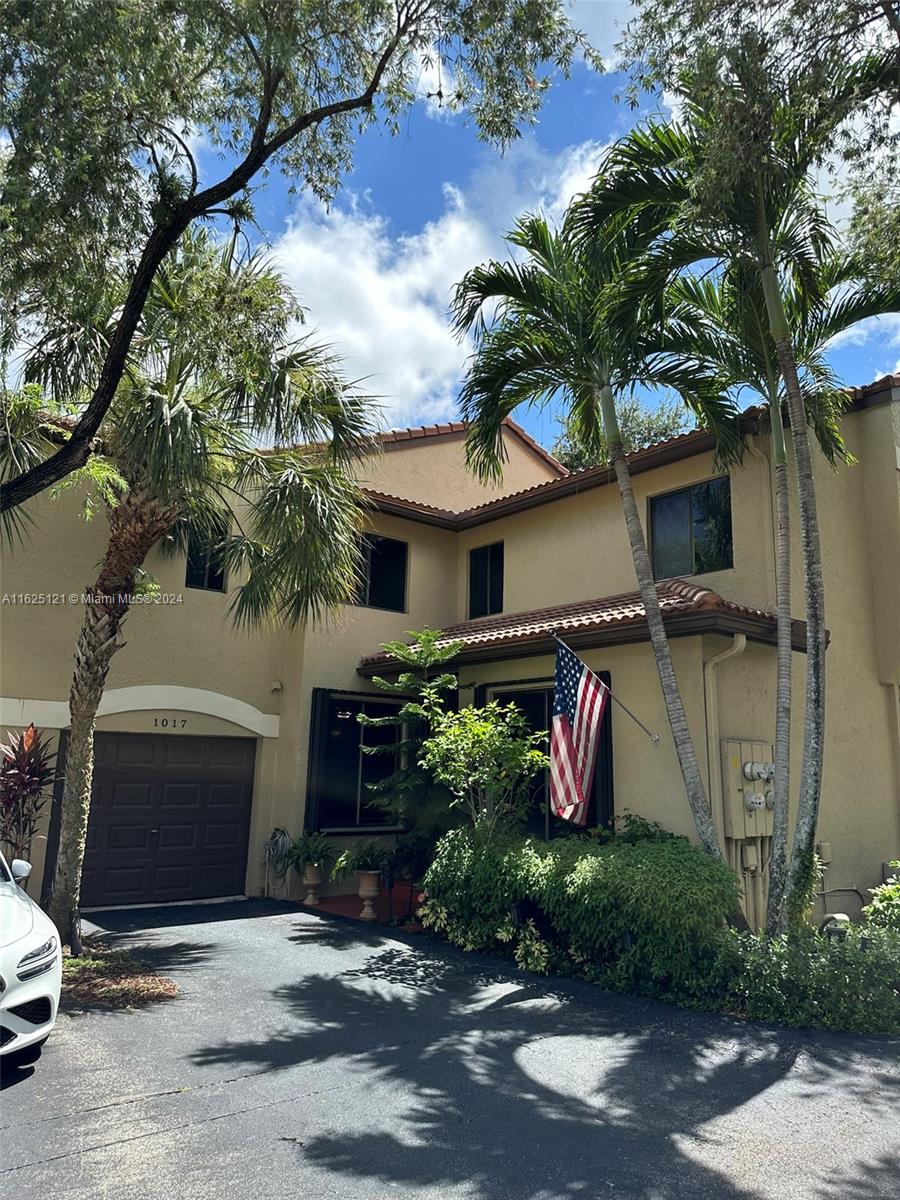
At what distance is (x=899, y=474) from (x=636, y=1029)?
344 inches

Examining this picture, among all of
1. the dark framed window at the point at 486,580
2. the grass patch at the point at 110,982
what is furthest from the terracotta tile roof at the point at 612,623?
the grass patch at the point at 110,982

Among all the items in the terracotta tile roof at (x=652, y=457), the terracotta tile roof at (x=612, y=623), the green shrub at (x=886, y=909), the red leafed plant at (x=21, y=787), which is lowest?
the green shrub at (x=886, y=909)

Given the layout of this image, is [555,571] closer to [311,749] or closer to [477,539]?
[477,539]

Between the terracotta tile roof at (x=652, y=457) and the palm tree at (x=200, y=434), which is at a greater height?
the terracotta tile roof at (x=652, y=457)

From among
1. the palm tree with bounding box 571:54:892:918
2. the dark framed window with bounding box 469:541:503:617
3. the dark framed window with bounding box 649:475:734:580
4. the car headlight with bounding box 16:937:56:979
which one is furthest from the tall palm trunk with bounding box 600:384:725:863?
the car headlight with bounding box 16:937:56:979

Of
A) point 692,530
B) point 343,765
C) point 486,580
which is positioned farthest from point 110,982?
point 486,580

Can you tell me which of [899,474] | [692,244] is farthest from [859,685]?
[692,244]

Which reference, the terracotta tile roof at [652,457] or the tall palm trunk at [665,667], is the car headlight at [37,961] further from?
the terracotta tile roof at [652,457]

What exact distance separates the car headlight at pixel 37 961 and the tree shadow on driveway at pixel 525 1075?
1.31 meters

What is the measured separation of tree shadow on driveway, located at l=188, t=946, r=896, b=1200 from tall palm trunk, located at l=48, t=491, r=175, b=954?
2.86 meters

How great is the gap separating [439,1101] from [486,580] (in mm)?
10868

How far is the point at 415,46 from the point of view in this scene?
27.7ft

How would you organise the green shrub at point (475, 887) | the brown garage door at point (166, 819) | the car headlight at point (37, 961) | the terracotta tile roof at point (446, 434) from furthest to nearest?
the terracotta tile roof at point (446, 434) < the brown garage door at point (166, 819) < the green shrub at point (475, 887) < the car headlight at point (37, 961)

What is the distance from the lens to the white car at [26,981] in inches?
207
